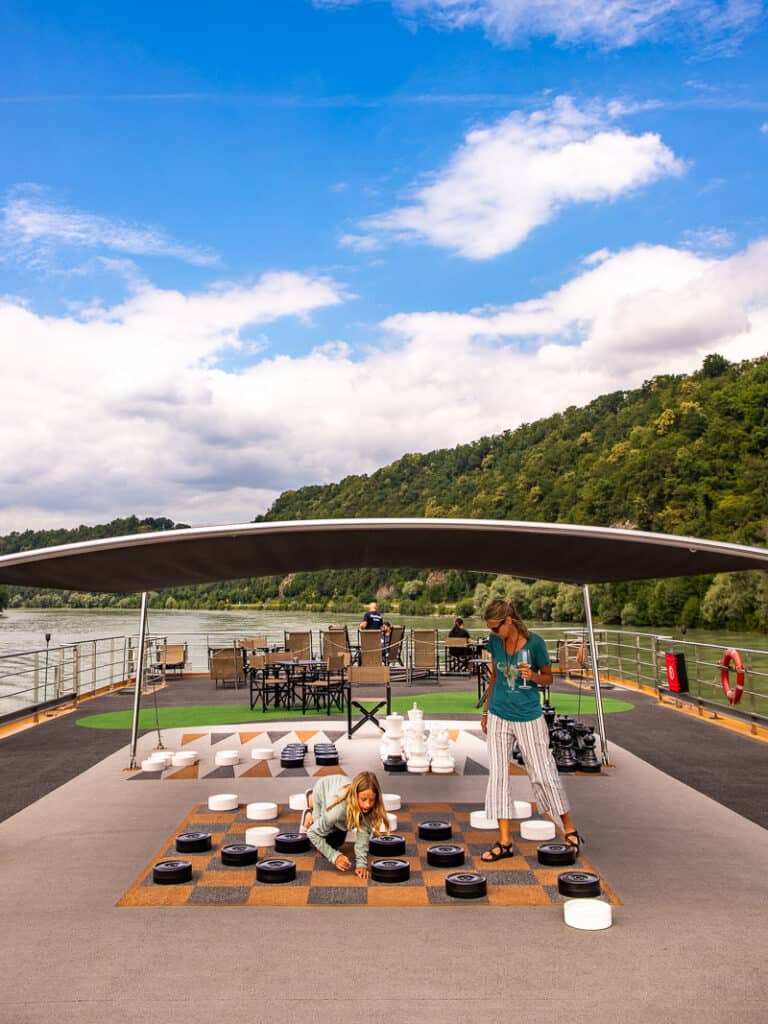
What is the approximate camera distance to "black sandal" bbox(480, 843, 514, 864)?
14.0 feet

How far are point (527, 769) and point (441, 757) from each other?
2.45 m

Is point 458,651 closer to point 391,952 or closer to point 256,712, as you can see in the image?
point 256,712

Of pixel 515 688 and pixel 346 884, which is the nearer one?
pixel 346 884

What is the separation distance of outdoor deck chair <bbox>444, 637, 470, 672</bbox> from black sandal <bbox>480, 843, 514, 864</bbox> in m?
9.77

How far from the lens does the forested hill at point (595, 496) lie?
1809 inches

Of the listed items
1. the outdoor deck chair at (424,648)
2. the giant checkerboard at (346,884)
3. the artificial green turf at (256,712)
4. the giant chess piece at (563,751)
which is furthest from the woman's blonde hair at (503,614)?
the outdoor deck chair at (424,648)

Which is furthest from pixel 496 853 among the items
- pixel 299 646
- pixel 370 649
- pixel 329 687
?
pixel 299 646

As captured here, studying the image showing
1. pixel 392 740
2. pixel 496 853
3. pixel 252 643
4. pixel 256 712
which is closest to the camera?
pixel 496 853

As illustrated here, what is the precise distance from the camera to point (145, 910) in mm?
3736

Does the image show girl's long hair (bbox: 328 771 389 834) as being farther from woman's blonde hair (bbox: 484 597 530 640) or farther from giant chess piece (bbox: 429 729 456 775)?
giant chess piece (bbox: 429 729 456 775)

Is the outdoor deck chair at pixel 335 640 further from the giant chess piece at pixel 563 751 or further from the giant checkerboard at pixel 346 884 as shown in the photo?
the giant checkerboard at pixel 346 884

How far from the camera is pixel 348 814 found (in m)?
4.13

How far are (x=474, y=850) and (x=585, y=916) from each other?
122 cm

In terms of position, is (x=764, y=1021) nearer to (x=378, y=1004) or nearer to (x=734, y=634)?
(x=378, y=1004)
